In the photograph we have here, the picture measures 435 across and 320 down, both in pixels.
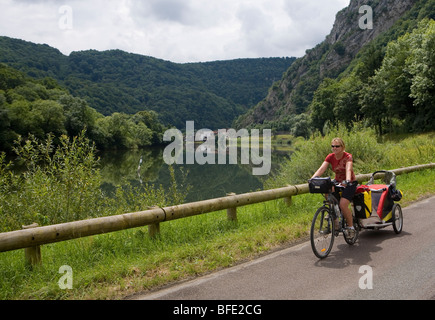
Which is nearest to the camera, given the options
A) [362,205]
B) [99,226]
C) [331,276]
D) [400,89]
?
[331,276]

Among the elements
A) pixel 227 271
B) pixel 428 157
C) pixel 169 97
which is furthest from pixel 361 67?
pixel 169 97

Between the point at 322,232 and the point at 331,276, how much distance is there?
0.93 m

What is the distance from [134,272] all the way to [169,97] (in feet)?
597

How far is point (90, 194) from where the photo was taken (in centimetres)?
834

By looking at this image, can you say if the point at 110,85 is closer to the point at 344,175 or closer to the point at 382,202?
the point at 344,175

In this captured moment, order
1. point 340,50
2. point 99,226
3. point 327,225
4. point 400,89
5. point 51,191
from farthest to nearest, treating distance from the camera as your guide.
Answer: point 340,50
point 400,89
point 51,191
point 327,225
point 99,226

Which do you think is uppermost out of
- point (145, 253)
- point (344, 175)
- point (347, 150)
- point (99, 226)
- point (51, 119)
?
point (51, 119)

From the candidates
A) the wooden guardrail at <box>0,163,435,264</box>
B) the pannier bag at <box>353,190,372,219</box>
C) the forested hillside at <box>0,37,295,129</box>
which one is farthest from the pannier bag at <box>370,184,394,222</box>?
the forested hillside at <box>0,37,295,129</box>

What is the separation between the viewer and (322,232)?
547 cm

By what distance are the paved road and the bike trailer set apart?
0.52 meters

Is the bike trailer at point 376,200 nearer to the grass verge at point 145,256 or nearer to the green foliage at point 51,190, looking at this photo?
the grass verge at point 145,256

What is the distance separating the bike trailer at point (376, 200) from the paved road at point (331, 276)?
516 mm

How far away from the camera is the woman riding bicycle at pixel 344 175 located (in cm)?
574

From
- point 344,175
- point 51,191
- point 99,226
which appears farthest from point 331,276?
point 51,191
